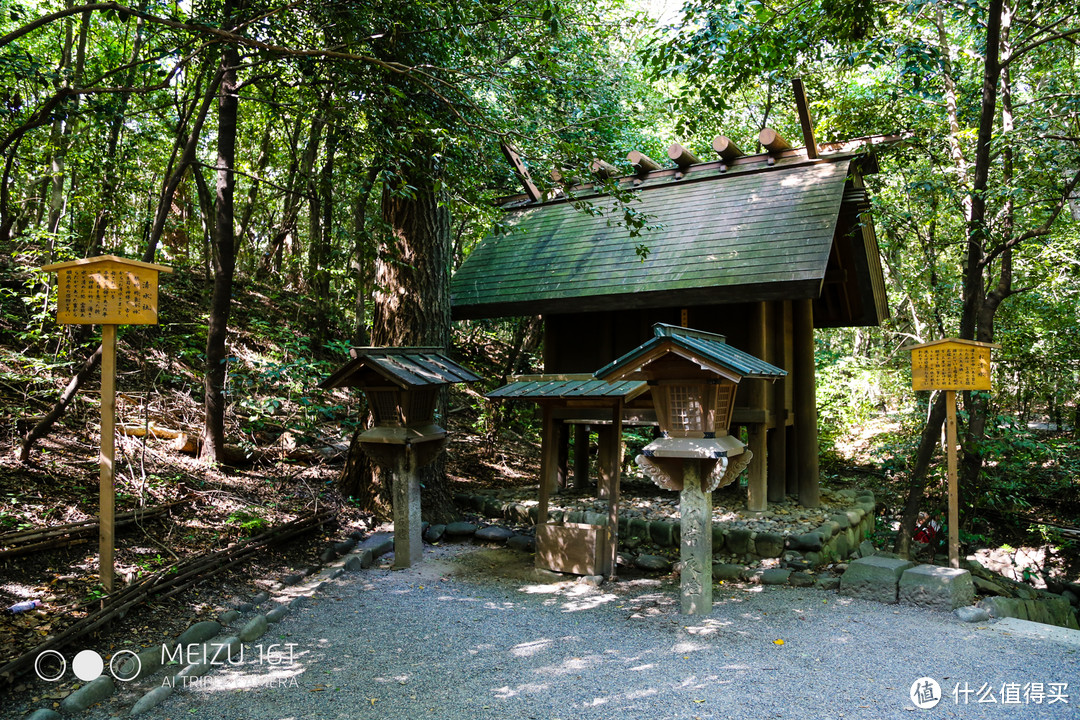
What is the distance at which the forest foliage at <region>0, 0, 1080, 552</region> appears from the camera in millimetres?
6121

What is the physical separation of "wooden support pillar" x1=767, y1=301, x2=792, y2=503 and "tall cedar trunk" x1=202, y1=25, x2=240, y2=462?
6.66 m

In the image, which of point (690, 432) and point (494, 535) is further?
point (494, 535)

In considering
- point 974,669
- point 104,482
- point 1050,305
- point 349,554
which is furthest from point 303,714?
point 1050,305

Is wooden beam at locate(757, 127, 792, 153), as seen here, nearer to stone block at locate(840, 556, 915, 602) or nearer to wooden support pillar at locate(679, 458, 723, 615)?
wooden support pillar at locate(679, 458, 723, 615)

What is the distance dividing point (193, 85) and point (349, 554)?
614 centimetres

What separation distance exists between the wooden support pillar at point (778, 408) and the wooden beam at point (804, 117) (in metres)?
2.00

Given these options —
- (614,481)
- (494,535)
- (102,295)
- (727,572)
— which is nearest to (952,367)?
(727,572)

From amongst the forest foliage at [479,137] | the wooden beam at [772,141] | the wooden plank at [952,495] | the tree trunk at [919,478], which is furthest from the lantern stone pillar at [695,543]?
the wooden beam at [772,141]

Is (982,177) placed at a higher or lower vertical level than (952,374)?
higher

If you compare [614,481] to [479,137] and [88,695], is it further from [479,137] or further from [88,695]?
[88,695]

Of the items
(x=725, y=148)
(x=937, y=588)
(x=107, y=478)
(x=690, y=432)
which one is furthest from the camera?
(x=725, y=148)

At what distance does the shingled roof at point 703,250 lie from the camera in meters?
7.20

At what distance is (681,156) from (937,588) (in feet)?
20.4

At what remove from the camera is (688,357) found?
491cm
